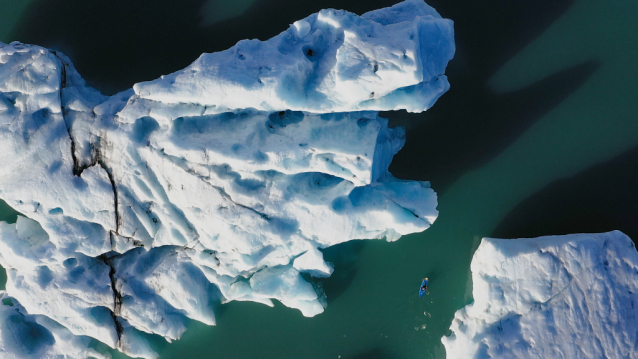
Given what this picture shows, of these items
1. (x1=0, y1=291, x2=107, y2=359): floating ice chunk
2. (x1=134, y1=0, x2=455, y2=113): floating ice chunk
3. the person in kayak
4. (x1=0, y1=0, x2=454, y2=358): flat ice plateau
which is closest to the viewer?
(x1=134, y1=0, x2=455, y2=113): floating ice chunk

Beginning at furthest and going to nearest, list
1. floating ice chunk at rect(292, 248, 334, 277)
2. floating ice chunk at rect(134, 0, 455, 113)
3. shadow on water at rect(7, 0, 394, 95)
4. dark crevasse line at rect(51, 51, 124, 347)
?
shadow on water at rect(7, 0, 394, 95)
floating ice chunk at rect(292, 248, 334, 277)
dark crevasse line at rect(51, 51, 124, 347)
floating ice chunk at rect(134, 0, 455, 113)

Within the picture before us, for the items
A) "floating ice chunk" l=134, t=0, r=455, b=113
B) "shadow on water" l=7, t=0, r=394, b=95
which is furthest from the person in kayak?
"shadow on water" l=7, t=0, r=394, b=95

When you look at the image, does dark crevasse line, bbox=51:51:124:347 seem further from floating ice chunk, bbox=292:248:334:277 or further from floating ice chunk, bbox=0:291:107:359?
floating ice chunk, bbox=292:248:334:277

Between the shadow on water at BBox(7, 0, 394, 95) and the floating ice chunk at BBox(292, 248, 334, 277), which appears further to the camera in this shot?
the shadow on water at BBox(7, 0, 394, 95)

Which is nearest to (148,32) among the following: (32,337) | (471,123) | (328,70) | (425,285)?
(328,70)

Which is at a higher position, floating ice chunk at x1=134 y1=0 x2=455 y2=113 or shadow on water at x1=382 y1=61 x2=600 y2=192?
floating ice chunk at x1=134 y1=0 x2=455 y2=113

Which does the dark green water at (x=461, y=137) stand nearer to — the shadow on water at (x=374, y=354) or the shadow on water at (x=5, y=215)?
the shadow on water at (x=374, y=354)

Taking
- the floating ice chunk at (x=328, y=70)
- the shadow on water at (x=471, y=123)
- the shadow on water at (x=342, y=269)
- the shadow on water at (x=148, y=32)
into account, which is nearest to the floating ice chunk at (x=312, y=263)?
the shadow on water at (x=342, y=269)

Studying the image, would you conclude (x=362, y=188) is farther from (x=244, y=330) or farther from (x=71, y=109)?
(x=71, y=109)
